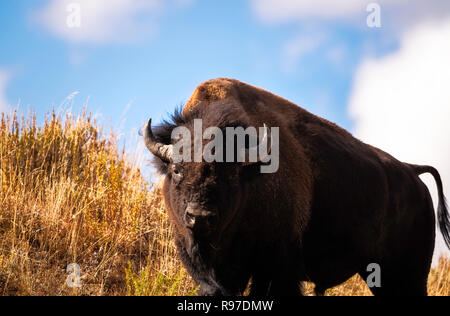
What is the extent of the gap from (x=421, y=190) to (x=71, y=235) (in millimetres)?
5231

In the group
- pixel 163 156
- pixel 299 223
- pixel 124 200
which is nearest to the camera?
pixel 163 156

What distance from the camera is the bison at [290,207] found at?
466 centimetres

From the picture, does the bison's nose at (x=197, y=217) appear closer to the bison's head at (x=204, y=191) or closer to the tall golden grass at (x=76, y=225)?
the bison's head at (x=204, y=191)

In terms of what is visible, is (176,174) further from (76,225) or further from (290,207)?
(76,225)

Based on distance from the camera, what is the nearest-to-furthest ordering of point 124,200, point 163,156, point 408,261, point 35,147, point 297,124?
point 163,156, point 297,124, point 408,261, point 124,200, point 35,147

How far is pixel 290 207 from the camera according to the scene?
204 inches

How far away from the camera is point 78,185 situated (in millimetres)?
Answer: 8383

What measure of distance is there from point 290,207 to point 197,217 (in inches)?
52.7

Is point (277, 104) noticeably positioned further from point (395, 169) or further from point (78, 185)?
point (78, 185)

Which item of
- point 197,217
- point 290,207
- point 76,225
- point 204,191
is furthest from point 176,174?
point 76,225

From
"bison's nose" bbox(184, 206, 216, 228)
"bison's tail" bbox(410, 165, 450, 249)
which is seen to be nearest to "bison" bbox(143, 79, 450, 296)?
"bison's nose" bbox(184, 206, 216, 228)

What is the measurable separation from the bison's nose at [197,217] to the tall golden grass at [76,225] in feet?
3.88

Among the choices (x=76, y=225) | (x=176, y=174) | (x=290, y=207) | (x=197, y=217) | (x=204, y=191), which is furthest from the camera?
(x=76, y=225)

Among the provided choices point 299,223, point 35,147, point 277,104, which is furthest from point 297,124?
point 35,147
